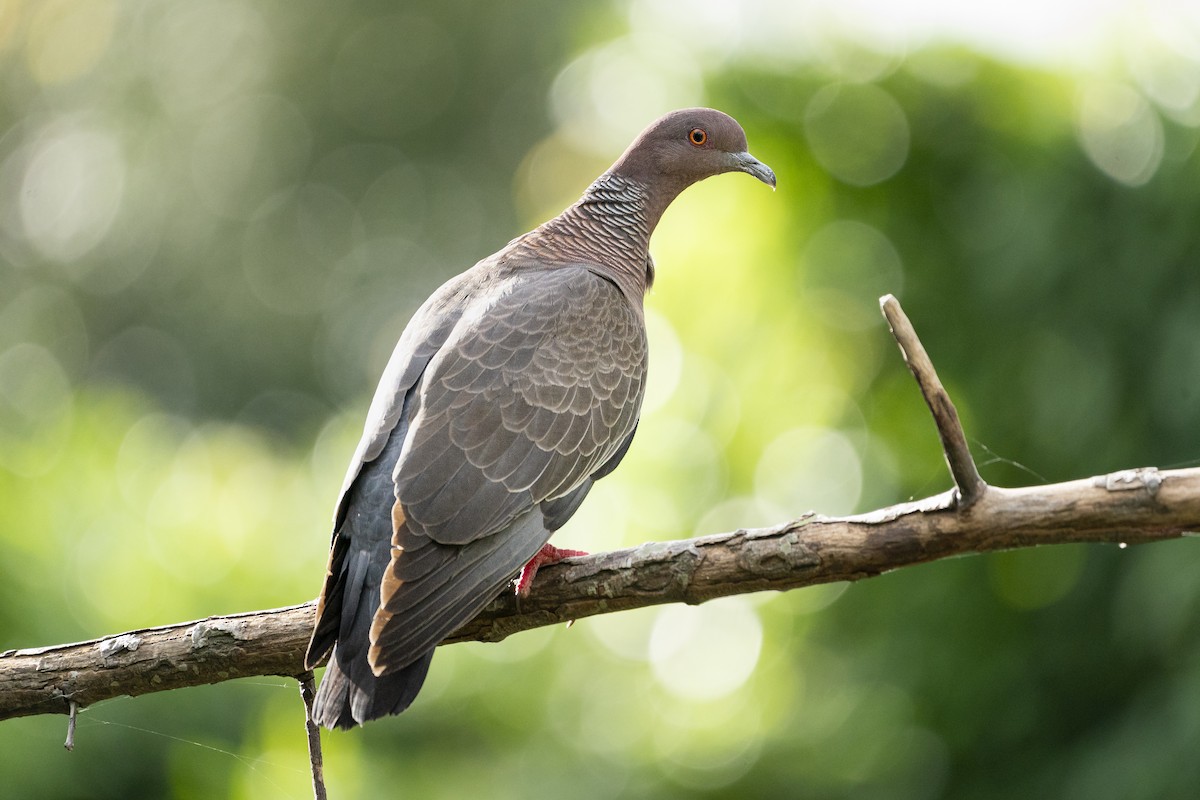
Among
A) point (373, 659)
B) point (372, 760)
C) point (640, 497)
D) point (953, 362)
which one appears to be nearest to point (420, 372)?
point (373, 659)

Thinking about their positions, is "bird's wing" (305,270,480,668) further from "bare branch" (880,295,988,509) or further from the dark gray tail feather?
"bare branch" (880,295,988,509)

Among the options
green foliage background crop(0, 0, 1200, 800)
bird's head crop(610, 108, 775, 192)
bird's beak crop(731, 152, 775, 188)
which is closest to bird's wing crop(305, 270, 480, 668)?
bird's head crop(610, 108, 775, 192)

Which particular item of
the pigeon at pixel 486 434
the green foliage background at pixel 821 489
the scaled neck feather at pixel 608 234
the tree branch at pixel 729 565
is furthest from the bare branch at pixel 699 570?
the green foliage background at pixel 821 489

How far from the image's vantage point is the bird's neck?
3.74 metres

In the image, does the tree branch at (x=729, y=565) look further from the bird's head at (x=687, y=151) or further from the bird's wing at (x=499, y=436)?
the bird's head at (x=687, y=151)

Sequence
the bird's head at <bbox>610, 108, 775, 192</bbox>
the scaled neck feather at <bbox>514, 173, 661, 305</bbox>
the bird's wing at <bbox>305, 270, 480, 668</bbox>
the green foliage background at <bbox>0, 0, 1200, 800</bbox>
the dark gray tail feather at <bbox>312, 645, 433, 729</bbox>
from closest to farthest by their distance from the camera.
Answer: the dark gray tail feather at <bbox>312, 645, 433, 729</bbox>, the bird's wing at <bbox>305, 270, 480, 668</bbox>, the scaled neck feather at <bbox>514, 173, 661, 305</bbox>, the bird's head at <bbox>610, 108, 775, 192</bbox>, the green foliage background at <bbox>0, 0, 1200, 800</bbox>

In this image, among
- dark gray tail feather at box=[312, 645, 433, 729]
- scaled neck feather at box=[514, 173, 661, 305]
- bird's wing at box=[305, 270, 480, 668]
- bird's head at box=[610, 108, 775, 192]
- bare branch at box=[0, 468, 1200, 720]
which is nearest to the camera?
bare branch at box=[0, 468, 1200, 720]

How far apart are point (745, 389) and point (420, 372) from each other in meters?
2.71

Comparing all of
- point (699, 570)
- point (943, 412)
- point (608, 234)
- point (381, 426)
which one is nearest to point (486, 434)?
point (381, 426)

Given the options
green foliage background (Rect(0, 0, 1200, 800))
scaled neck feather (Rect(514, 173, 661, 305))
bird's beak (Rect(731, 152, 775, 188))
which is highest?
bird's beak (Rect(731, 152, 775, 188))

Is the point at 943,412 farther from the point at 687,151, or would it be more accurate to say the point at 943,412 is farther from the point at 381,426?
the point at 687,151

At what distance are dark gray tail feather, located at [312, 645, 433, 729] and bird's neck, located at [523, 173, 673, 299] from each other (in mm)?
1419

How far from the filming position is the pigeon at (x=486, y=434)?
2744mm

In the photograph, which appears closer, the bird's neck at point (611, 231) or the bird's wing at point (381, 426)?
the bird's wing at point (381, 426)
